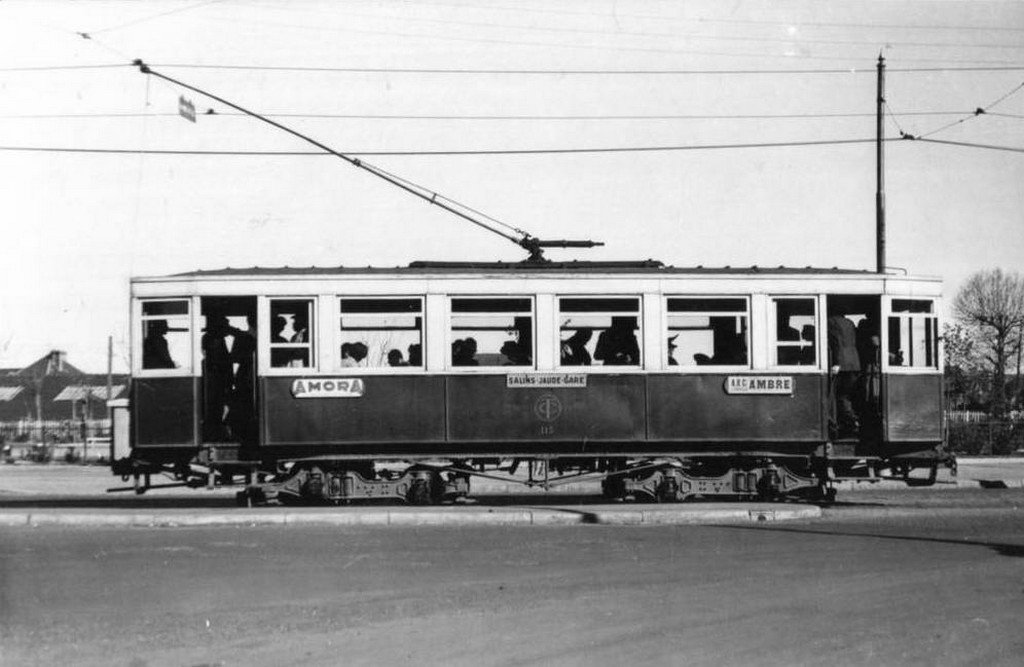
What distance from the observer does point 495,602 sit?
27.9 ft

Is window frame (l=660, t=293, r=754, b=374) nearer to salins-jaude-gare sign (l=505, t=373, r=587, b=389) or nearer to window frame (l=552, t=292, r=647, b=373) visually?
window frame (l=552, t=292, r=647, b=373)

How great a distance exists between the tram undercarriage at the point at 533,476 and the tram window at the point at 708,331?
1.41 metres

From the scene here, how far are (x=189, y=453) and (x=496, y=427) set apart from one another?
4194 millimetres

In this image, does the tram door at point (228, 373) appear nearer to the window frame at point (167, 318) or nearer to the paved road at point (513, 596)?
the window frame at point (167, 318)

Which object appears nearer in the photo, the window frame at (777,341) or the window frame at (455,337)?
the window frame at (455,337)

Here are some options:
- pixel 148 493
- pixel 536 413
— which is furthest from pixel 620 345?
pixel 148 493

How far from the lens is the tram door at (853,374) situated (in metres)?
16.0

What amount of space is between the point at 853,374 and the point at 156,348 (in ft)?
32.0

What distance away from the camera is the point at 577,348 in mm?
15805

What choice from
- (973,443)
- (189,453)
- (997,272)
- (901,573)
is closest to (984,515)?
(901,573)

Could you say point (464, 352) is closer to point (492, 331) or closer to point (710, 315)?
point (492, 331)

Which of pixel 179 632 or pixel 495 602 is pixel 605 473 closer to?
pixel 495 602

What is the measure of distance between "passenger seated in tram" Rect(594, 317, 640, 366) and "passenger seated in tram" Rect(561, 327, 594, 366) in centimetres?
17

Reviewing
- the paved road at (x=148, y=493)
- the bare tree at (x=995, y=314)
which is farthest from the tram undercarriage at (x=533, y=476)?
the bare tree at (x=995, y=314)
